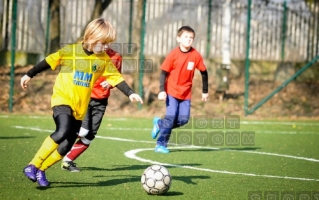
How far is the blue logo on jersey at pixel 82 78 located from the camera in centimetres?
709

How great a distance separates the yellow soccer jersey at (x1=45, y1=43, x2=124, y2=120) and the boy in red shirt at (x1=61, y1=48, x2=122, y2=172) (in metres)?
1.02

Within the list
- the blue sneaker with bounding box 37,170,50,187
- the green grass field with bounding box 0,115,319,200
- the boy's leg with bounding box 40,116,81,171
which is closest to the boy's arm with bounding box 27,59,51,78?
the boy's leg with bounding box 40,116,81,171

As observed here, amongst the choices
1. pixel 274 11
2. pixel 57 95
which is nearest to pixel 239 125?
pixel 274 11

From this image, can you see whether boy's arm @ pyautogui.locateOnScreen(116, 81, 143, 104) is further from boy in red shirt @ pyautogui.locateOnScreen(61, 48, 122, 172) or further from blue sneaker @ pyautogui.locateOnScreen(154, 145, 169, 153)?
blue sneaker @ pyautogui.locateOnScreen(154, 145, 169, 153)

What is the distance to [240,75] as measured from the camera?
70.3 ft

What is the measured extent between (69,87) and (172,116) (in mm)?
3946

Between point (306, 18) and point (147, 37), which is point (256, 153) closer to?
point (147, 37)

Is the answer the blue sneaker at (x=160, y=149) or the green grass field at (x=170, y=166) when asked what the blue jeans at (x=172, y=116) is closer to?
the blue sneaker at (x=160, y=149)

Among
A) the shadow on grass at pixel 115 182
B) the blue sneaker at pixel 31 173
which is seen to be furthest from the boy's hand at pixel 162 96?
the blue sneaker at pixel 31 173

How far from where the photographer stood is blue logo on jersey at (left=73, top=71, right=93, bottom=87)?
7.09 metres

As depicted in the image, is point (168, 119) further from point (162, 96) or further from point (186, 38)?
point (186, 38)

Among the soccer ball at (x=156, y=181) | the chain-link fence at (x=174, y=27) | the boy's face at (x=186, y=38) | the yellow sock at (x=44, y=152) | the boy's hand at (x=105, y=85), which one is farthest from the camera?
the chain-link fence at (x=174, y=27)

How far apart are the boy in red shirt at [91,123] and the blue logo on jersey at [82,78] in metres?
1.09

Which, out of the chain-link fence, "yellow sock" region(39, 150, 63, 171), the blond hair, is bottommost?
"yellow sock" region(39, 150, 63, 171)
